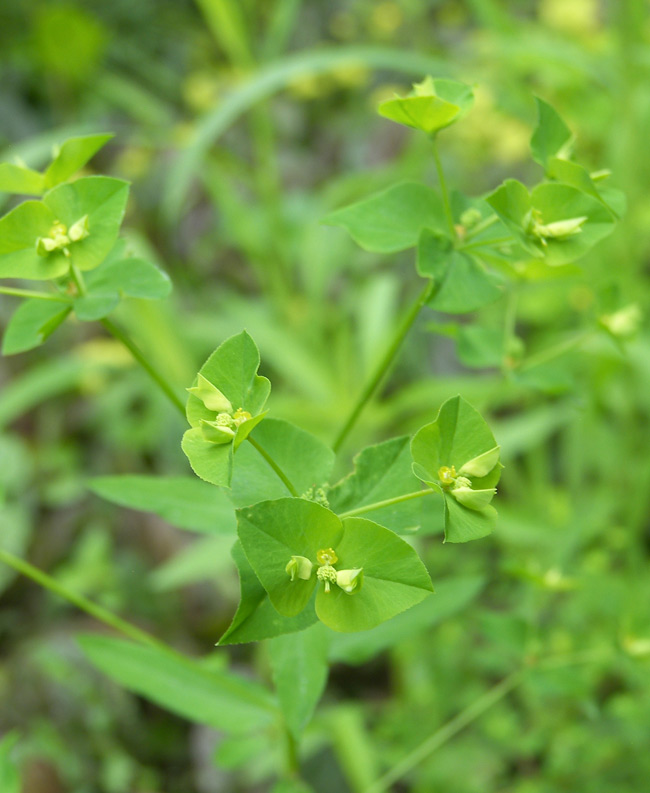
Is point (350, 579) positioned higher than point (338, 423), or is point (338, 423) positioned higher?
point (350, 579)

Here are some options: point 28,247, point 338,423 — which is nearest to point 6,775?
point 28,247

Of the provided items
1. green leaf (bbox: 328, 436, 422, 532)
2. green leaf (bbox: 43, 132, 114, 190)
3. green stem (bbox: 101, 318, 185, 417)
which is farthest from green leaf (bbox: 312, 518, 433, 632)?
green leaf (bbox: 43, 132, 114, 190)

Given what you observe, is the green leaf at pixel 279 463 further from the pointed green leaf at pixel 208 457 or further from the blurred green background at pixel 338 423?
the blurred green background at pixel 338 423

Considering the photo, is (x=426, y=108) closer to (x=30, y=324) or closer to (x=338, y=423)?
(x=30, y=324)

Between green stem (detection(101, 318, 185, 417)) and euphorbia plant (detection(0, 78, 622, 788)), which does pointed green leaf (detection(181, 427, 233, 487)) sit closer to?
euphorbia plant (detection(0, 78, 622, 788))

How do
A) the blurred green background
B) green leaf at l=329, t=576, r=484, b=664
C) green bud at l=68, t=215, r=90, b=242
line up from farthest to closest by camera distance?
the blurred green background < green leaf at l=329, t=576, r=484, b=664 < green bud at l=68, t=215, r=90, b=242

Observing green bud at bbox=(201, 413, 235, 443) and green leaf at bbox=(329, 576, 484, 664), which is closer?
green bud at bbox=(201, 413, 235, 443)

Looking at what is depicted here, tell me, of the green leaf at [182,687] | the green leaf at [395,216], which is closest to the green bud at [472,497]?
the green leaf at [395,216]

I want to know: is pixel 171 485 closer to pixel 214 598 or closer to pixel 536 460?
pixel 214 598

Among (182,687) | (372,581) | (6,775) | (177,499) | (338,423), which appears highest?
(372,581)
